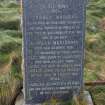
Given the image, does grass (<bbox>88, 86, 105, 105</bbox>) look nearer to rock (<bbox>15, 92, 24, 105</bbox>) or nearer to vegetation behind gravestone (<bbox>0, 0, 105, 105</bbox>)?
vegetation behind gravestone (<bbox>0, 0, 105, 105</bbox>)

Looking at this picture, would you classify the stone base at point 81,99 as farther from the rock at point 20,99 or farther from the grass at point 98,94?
the grass at point 98,94

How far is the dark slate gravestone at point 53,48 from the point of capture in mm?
5543

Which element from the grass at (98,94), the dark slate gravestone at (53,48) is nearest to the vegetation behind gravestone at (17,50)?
the grass at (98,94)

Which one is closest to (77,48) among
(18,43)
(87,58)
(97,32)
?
(87,58)

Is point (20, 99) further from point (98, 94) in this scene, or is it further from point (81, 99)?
point (98, 94)

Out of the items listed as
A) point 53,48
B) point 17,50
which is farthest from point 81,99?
point 17,50

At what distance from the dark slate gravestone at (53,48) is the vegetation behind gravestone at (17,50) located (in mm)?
267

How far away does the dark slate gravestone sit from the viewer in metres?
5.54

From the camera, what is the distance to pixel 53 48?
18.9ft

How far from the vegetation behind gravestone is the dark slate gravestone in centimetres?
27

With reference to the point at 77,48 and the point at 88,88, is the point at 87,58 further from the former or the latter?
the point at 77,48

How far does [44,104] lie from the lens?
588 cm

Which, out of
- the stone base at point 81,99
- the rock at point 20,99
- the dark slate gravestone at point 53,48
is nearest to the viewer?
the dark slate gravestone at point 53,48

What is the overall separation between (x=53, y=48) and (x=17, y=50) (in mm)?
2260
